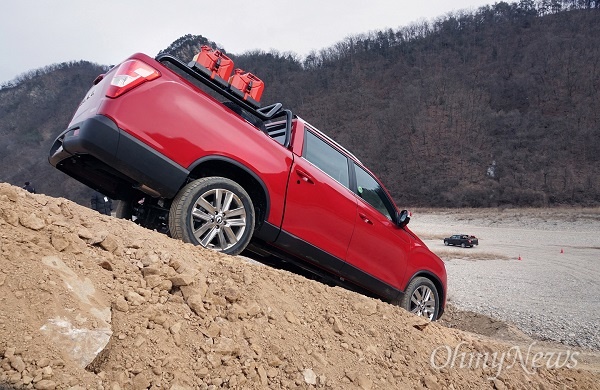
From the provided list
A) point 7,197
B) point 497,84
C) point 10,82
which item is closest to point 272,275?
point 7,197

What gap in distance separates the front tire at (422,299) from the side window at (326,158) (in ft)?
5.38

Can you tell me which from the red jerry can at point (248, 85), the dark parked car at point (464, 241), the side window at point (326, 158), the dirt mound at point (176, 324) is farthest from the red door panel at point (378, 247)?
the dark parked car at point (464, 241)

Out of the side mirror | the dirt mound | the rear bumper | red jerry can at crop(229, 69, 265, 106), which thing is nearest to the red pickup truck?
the rear bumper

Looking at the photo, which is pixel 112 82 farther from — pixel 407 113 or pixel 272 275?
pixel 407 113

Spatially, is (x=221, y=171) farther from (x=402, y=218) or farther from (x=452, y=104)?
(x=452, y=104)

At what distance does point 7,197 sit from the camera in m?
2.48

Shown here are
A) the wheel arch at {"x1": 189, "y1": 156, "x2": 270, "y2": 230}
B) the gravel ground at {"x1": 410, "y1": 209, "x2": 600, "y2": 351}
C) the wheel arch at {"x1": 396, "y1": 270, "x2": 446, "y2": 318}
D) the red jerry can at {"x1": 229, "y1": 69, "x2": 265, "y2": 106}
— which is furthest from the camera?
the gravel ground at {"x1": 410, "y1": 209, "x2": 600, "y2": 351}

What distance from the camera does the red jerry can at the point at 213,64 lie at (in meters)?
3.80

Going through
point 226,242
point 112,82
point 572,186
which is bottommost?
point 226,242

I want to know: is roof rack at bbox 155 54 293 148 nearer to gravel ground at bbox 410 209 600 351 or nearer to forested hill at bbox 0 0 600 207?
gravel ground at bbox 410 209 600 351

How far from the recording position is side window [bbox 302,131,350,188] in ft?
13.8

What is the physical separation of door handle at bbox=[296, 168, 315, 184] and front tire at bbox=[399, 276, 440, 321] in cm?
208

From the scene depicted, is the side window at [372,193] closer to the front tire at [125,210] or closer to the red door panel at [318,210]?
the red door panel at [318,210]

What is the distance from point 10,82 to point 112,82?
456ft
